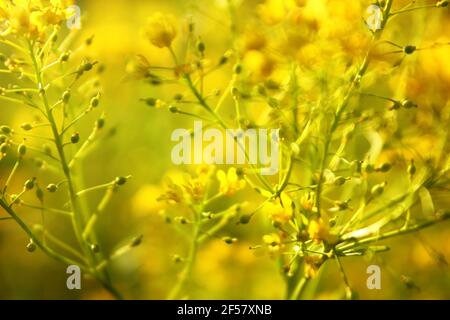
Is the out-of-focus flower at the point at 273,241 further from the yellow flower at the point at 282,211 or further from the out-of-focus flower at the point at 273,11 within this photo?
the out-of-focus flower at the point at 273,11

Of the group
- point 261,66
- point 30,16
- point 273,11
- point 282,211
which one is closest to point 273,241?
point 282,211

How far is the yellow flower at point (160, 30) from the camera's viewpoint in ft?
4.39

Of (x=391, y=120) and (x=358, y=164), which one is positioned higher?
(x=391, y=120)

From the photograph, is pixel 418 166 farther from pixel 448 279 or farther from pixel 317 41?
pixel 448 279

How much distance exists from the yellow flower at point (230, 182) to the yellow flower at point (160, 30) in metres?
0.29

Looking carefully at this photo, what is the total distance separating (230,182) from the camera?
1.33m

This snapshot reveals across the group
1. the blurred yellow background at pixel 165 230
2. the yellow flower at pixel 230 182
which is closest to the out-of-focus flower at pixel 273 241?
the yellow flower at pixel 230 182

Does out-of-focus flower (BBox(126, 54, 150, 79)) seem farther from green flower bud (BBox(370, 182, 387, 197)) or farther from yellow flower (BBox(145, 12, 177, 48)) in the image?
green flower bud (BBox(370, 182, 387, 197))

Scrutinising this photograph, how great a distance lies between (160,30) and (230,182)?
34 centimetres

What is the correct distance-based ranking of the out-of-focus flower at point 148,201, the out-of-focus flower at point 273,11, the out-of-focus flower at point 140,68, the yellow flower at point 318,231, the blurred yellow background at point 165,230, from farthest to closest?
the out-of-focus flower at point 148,201 < the blurred yellow background at point 165,230 < the out-of-focus flower at point 273,11 < the out-of-focus flower at point 140,68 < the yellow flower at point 318,231

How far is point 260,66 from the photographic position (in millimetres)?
1421

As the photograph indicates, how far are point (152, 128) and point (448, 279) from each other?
1119 millimetres
